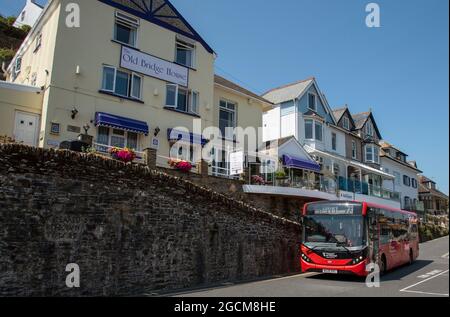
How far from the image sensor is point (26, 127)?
18.3m

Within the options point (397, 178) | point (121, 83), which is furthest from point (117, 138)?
point (397, 178)

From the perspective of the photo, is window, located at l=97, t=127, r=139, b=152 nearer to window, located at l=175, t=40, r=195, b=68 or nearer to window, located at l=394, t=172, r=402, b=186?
window, located at l=175, t=40, r=195, b=68

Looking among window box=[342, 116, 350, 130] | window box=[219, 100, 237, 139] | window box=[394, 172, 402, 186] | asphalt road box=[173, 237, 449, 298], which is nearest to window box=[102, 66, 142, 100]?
window box=[219, 100, 237, 139]

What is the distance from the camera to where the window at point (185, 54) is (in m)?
23.8

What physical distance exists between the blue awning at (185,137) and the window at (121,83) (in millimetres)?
2649

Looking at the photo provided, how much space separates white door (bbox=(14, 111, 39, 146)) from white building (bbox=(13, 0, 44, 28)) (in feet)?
95.0

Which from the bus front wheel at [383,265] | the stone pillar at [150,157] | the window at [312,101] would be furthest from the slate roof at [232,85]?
the bus front wheel at [383,265]

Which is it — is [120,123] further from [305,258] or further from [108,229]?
[305,258]

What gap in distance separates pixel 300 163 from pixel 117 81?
14300 millimetres

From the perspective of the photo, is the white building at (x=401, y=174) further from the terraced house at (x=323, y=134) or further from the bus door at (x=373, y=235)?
the bus door at (x=373, y=235)

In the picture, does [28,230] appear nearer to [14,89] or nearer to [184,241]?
[184,241]

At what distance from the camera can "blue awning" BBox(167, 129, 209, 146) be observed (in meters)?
21.7

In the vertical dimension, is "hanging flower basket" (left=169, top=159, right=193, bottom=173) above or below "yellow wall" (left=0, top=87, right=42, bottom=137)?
below

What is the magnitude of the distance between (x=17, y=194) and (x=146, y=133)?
10371mm
